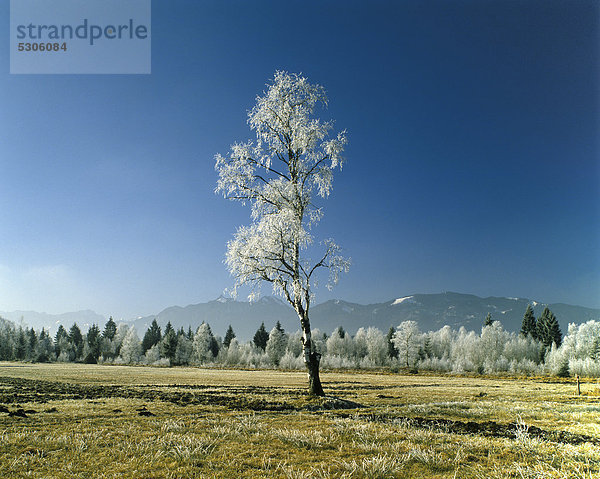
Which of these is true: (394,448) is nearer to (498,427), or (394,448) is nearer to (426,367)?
(498,427)

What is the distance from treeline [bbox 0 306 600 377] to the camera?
93.4 m

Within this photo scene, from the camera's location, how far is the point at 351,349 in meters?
147

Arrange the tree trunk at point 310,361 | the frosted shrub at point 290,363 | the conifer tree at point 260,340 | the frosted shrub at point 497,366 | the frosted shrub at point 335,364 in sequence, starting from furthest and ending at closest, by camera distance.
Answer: the conifer tree at point 260,340
the frosted shrub at point 335,364
the frosted shrub at point 290,363
the frosted shrub at point 497,366
the tree trunk at point 310,361

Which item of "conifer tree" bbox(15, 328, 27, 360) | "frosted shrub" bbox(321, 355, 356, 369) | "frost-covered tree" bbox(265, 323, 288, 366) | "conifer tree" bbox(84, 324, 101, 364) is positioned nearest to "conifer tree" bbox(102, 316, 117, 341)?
"conifer tree" bbox(84, 324, 101, 364)

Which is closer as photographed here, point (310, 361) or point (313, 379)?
point (313, 379)

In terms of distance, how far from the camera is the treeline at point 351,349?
3676 inches

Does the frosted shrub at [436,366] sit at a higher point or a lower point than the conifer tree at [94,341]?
lower

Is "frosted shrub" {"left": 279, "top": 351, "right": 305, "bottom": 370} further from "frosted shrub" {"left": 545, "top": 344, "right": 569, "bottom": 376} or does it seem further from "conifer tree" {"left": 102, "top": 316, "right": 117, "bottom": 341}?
"conifer tree" {"left": 102, "top": 316, "right": 117, "bottom": 341}

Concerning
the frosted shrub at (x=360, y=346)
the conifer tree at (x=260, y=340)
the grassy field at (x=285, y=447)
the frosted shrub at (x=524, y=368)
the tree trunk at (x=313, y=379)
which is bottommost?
the frosted shrub at (x=360, y=346)

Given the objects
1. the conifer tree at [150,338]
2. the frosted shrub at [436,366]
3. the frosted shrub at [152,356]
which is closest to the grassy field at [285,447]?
the frosted shrub at [436,366]

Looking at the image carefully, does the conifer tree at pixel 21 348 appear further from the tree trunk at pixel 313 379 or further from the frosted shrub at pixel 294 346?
the tree trunk at pixel 313 379

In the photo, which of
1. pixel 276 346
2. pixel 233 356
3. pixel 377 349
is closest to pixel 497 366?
pixel 377 349

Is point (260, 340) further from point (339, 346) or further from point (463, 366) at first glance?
point (463, 366)

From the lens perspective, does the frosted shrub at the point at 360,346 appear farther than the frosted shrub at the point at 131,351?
Yes
